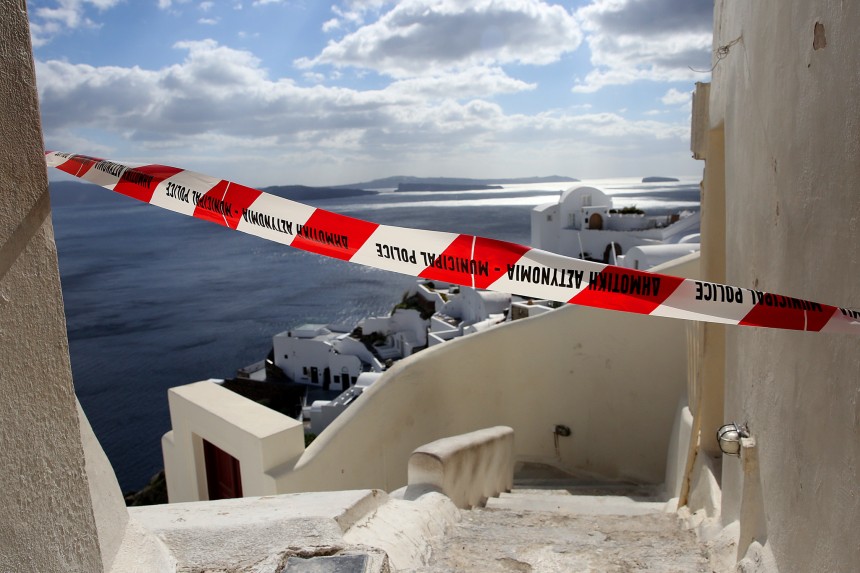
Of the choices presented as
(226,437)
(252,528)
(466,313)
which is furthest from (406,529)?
(466,313)

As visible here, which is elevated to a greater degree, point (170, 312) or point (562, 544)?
point (562, 544)

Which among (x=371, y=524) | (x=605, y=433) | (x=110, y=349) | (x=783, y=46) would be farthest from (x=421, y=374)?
(x=110, y=349)

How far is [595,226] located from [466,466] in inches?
1101

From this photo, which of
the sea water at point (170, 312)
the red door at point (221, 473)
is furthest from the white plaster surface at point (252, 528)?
the sea water at point (170, 312)

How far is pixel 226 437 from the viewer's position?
6.74 m

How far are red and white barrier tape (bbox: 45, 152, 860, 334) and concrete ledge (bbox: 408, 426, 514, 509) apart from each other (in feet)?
9.77

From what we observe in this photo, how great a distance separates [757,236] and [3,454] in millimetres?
3394

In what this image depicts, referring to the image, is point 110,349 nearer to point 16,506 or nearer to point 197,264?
point 197,264

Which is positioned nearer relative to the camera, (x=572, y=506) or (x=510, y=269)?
(x=510, y=269)

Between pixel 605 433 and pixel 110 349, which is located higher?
A: pixel 605 433

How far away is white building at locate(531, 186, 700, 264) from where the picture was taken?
3017cm

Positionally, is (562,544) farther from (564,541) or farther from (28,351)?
(28,351)

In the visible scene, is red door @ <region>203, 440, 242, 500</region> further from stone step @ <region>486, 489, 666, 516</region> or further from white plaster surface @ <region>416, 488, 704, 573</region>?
A: white plaster surface @ <region>416, 488, 704, 573</region>

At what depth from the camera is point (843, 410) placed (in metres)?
2.18
